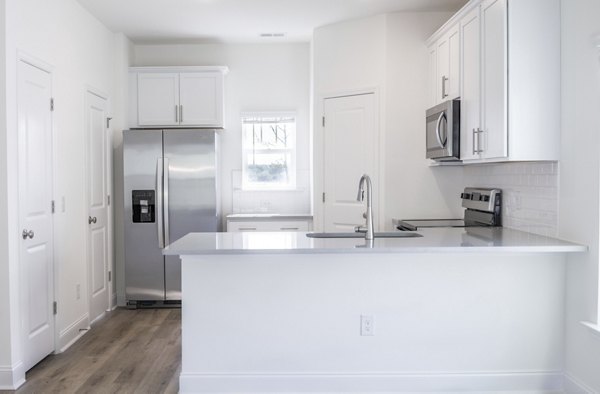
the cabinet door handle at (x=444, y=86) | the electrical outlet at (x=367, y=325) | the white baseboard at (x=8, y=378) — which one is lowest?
the white baseboard at (x=8, y=378)

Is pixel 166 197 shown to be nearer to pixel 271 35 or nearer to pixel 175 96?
pixel 175 96

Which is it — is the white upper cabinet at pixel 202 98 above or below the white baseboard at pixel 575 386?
above

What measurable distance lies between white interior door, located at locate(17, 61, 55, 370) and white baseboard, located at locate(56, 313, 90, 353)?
0.14 m

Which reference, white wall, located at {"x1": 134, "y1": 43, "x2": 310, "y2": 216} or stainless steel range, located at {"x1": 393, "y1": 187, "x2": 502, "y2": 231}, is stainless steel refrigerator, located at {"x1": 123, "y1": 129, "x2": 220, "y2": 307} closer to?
white wall, located at {"x1": 134, "y1": 43, "x2": 310, "y2": 216}

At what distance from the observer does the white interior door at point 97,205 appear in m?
4.55

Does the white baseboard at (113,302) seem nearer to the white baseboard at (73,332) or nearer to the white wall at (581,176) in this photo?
the white baseboard at (73,332)

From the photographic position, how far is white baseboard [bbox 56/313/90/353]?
3.91 metres

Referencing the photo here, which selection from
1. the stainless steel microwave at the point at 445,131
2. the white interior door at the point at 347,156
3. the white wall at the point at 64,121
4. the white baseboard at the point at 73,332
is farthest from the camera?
the white interior door at the point at 347,156

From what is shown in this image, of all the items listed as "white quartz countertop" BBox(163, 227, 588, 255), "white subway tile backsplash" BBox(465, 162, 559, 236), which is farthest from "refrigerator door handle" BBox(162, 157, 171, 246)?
"white subway tile backsplash" BBox(465, 162, 559, 236)

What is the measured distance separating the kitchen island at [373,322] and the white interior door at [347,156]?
1.70m

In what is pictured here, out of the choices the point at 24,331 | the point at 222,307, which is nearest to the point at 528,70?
the point at 222,307

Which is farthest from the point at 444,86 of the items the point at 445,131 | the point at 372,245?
the point at 372,245

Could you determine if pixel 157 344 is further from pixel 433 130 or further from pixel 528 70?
pixel 528 70

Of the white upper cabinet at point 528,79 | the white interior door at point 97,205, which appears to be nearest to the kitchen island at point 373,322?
the white upper cabinet at point 528,79
